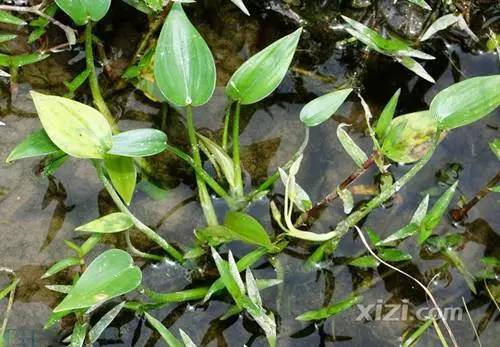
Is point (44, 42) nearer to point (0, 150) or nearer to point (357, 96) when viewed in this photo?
point (0, 150)

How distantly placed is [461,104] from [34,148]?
0.93 metres

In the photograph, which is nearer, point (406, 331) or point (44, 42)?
point (406, 331)

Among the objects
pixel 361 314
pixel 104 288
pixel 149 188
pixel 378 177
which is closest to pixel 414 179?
pixel 378 177

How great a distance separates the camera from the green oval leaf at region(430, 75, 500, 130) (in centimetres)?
144

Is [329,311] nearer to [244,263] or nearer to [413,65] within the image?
[244,263]

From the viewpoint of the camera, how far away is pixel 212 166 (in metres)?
1.74

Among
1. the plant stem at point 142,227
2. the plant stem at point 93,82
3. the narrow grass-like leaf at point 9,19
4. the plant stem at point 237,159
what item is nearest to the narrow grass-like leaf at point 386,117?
the plant stem at point 237,159

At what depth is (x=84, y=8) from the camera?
61.1 inches

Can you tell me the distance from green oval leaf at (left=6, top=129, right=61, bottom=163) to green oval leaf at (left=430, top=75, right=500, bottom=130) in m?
0.83

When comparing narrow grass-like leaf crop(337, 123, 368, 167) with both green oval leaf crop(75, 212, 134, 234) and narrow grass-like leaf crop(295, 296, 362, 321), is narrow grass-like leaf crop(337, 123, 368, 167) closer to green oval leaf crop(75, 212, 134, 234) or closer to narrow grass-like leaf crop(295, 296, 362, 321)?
narrow grass-like leaf crop(295, 296, 362, 321)

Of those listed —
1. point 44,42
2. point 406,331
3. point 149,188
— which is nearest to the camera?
point 406,331

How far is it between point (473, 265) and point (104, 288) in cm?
92

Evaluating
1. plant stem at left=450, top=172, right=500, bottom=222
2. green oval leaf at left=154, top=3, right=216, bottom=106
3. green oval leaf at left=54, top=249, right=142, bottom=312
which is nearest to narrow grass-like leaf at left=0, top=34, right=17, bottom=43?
green oval leaf at left=154, top=3, right=216, bottom=106

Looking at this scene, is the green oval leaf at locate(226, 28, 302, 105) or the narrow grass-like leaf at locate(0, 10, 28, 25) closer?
the green oval leaf at locate(226, 28, 302, 105)
